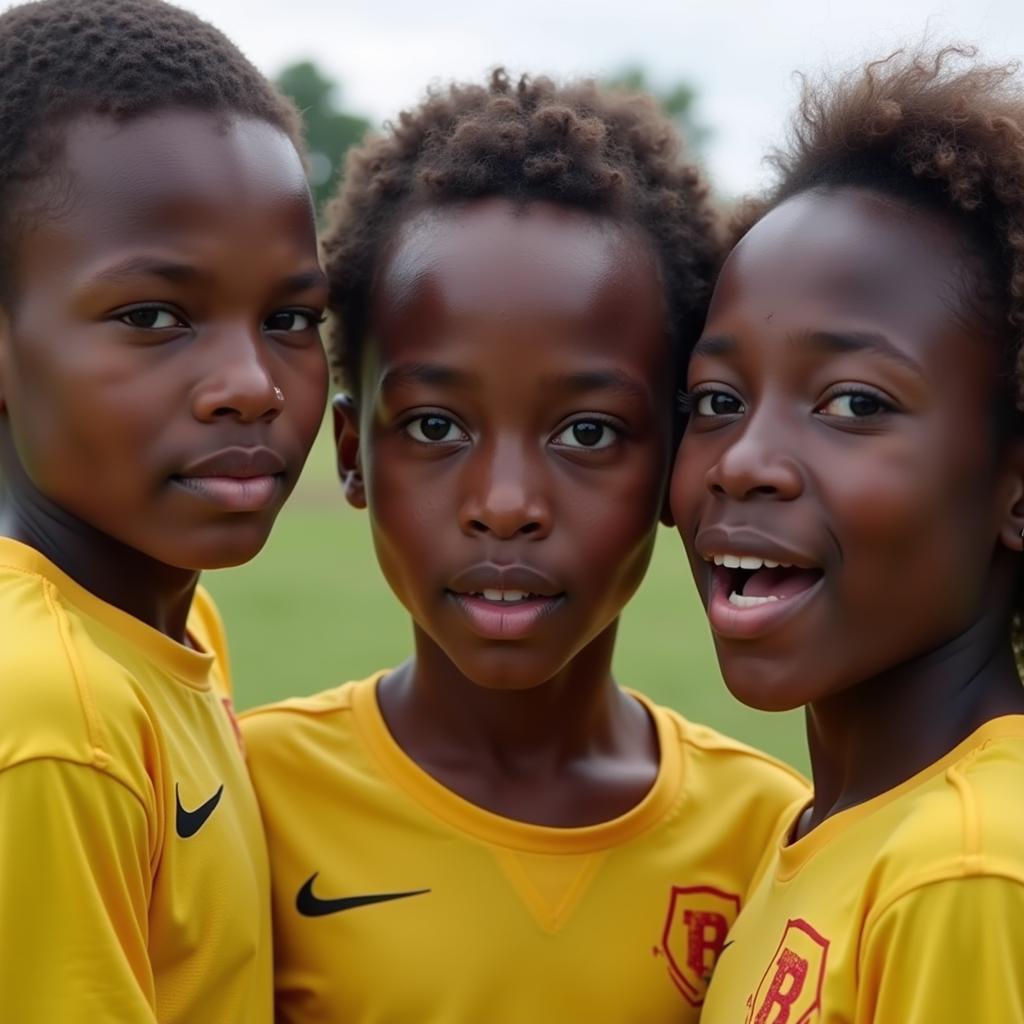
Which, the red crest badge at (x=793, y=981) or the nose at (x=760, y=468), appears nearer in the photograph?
the red crest badge at (x=793, y=981)

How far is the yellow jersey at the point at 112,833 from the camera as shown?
1838 mm

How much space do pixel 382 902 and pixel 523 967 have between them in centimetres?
25

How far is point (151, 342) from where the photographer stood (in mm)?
2215

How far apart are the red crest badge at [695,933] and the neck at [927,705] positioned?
0.42m

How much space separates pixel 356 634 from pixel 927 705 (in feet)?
31.1

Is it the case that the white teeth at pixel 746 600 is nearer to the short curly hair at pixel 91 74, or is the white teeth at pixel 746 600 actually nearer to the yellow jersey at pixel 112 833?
the yellow jersey at pixel 112 833

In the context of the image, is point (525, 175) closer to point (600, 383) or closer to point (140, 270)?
point (600, 383)

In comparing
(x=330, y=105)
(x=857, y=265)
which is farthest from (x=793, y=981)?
(x=330, y=105)

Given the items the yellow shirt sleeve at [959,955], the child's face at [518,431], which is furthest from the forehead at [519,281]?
the yellow shirt sleeve at [959,955]

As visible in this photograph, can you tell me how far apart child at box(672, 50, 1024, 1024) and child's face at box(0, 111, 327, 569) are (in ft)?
2.26

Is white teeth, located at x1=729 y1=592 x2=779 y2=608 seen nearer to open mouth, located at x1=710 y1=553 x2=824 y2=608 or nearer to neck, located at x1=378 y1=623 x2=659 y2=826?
open mouth, located at x1=710 y1=553 x2=824 y2=608

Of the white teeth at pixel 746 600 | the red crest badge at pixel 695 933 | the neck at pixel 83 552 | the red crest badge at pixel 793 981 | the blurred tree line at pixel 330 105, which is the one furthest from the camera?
the blurred tree line at pixel 330 105

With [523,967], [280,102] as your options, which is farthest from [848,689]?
[280,102]

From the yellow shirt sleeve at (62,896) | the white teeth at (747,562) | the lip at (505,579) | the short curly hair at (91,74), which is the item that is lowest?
the yellow shirt sleeve at (62,896)
